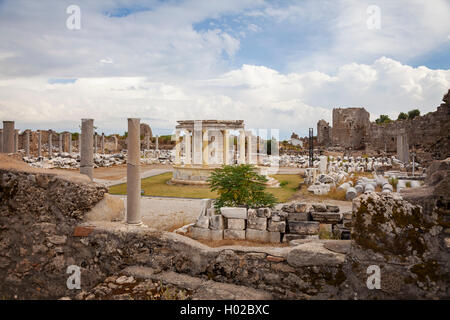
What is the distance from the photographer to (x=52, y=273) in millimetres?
4375

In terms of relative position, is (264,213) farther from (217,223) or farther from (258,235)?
(217,223)

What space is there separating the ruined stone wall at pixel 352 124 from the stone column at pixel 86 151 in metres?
39.0

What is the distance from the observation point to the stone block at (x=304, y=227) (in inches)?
294

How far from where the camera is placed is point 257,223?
769cm

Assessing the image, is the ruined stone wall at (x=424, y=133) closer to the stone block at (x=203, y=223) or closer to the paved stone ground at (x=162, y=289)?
the stone block at (x=203, y=223)

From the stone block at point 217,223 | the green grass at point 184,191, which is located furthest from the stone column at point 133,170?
the green grass at point 184,191

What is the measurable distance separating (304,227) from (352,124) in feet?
123

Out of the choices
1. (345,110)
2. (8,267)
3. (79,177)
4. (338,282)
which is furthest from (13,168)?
(345,110)

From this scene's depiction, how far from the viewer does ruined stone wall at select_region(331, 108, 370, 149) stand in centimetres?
4105

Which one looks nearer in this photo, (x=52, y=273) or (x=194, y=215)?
(x=52, y=273)

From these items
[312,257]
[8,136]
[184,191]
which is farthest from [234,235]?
[184,191]

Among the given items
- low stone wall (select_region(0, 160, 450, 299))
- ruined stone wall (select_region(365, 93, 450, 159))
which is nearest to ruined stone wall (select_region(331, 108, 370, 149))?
ruined stone wall (select_region(365, 93, 450, 159))

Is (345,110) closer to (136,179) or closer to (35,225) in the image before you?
(136,179)
